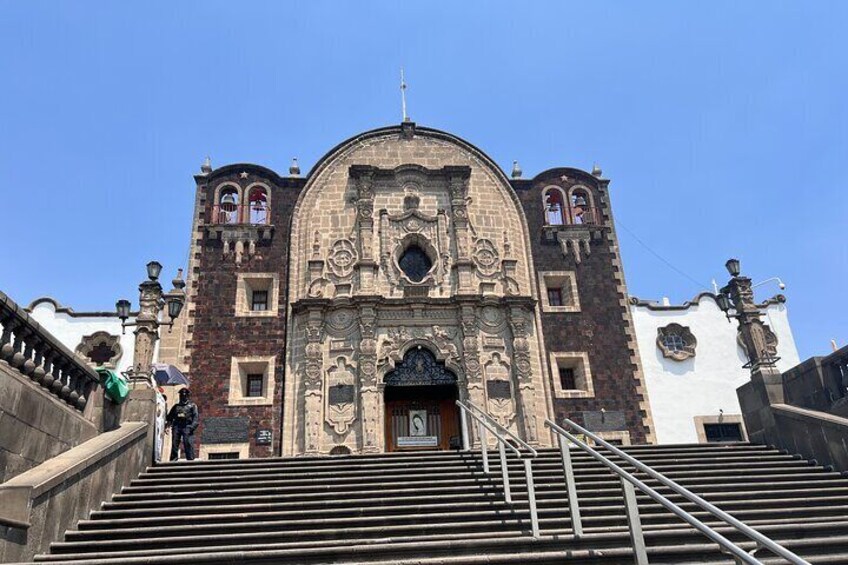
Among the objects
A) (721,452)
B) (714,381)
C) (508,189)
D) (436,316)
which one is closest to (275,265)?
(436,316)

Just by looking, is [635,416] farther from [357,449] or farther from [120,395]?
[120,395]

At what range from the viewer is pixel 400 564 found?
5.56m

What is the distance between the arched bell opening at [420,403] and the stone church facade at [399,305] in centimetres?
4

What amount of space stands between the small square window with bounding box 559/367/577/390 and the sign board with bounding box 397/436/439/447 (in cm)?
427

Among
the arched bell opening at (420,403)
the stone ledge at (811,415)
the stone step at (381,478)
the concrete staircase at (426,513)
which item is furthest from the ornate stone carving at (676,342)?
the stone step at (381,478)

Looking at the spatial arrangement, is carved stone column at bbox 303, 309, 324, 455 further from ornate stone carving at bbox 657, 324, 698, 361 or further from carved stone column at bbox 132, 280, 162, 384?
ornate stone carving at bbox 657, 324, 698, 361

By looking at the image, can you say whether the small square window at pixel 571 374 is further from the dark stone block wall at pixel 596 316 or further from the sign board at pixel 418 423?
the sign board at pixel 418 423

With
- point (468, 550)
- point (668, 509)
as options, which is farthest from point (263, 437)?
point (668, 509)

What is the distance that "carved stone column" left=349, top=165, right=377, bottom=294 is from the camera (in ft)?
59.4

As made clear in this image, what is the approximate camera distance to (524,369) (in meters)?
17.4

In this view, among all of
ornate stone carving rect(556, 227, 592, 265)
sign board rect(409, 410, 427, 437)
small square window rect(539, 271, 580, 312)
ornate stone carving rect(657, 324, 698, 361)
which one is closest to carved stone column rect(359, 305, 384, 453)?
sign board rect(409, 410, 427, 437)

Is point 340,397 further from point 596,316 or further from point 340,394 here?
point 596,316

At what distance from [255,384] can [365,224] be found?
5.82 metres

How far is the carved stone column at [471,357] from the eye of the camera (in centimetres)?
1686
